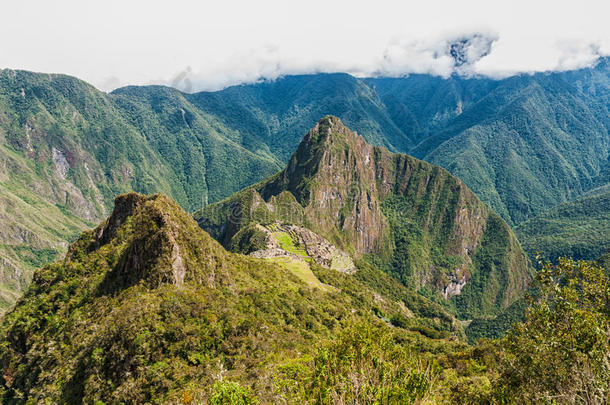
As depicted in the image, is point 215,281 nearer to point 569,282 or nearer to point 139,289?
point 139,289

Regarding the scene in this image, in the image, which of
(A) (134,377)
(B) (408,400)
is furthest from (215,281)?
(B) (408,400)

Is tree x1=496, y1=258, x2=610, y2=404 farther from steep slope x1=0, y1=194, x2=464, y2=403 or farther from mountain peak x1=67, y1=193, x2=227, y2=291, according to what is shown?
mountain peak x1=67, y1=193, x2=227, y2=291

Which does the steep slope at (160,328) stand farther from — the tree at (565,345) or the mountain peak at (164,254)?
the tree at (565,345)

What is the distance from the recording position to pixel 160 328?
134ft

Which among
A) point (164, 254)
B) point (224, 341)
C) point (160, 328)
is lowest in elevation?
point (224, 341)

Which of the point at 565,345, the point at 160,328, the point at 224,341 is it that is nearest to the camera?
the point at 565,345

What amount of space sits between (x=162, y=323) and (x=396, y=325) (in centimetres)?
10272

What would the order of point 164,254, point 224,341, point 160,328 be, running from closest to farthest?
point 160,328, point 224,341, point 164,254

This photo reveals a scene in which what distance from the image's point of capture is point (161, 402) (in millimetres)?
32594

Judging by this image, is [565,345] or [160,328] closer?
[565,345]

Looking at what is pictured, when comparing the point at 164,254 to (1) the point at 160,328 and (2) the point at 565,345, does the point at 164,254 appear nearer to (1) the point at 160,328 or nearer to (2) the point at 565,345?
(1) the point at 160,328

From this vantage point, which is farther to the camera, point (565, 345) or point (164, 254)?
point (164, 254)

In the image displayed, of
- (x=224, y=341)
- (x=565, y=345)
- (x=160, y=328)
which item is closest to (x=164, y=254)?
(x=160, y=328)

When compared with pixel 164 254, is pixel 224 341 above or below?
below
